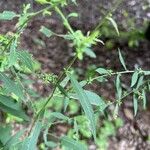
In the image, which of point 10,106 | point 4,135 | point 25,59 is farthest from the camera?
point 4,135

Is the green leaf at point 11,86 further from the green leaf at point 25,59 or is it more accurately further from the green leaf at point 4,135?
the green leaf at point 4,135

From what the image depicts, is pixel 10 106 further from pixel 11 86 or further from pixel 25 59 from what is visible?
pixel 25 59

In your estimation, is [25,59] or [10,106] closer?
[25,59]

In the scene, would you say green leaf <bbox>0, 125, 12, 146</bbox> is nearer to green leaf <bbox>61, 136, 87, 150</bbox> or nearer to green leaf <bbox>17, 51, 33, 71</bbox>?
green leaf <bbox>61, 136, 87, 150</bbox>

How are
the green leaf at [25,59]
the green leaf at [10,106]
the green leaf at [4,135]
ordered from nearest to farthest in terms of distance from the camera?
1. the green leaf at [25,59]
2. the green leaf at [10,106]
3. the green leaf at [4,135]

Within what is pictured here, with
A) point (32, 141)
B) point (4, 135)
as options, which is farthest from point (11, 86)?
point (4, 135)

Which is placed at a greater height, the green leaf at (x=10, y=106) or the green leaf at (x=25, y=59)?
the green leaf at (x=25, y=59)

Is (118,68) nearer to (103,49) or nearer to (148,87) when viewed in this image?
(103,49)

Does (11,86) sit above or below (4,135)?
above

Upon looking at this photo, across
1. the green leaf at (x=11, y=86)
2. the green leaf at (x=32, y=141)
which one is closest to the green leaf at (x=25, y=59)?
the green leaf at (x=11, y=86)

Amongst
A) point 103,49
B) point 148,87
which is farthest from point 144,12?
point 148,87

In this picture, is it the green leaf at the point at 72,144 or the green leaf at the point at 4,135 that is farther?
the green leaf at the point at 4,135

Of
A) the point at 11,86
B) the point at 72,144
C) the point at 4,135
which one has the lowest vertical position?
the point at 72,144
